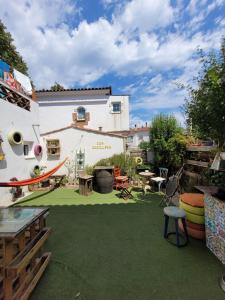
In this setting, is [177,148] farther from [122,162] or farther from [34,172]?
[34,172]

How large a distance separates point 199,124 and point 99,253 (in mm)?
2404

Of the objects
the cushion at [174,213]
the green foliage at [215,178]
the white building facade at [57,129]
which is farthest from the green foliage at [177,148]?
the cushion at [174,213]

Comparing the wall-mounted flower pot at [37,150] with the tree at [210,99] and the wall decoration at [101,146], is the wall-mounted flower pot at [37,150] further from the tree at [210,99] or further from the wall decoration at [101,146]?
the tree at [210,99]

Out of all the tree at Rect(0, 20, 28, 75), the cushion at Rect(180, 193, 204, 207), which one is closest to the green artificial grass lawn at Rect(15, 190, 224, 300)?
the cushion at Rect(180, 193, 204, 207)

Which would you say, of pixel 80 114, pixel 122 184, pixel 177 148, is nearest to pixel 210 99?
pixel 177 148

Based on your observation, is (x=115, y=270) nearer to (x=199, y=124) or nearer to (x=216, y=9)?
(x=199, y=124)

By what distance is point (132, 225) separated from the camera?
3.35 m

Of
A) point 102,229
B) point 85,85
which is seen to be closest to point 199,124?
point 102,229

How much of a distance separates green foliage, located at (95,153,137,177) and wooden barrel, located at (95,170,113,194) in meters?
1.15

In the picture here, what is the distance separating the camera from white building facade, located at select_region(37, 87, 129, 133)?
32.5ft

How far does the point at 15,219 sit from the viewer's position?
194 centimetres

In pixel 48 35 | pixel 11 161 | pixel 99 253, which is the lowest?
pixel 99 253

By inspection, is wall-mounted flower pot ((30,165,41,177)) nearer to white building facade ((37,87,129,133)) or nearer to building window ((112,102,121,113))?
white building facade ((37,87,129,133))

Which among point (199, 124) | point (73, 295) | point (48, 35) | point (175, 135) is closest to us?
point (73, 295)
